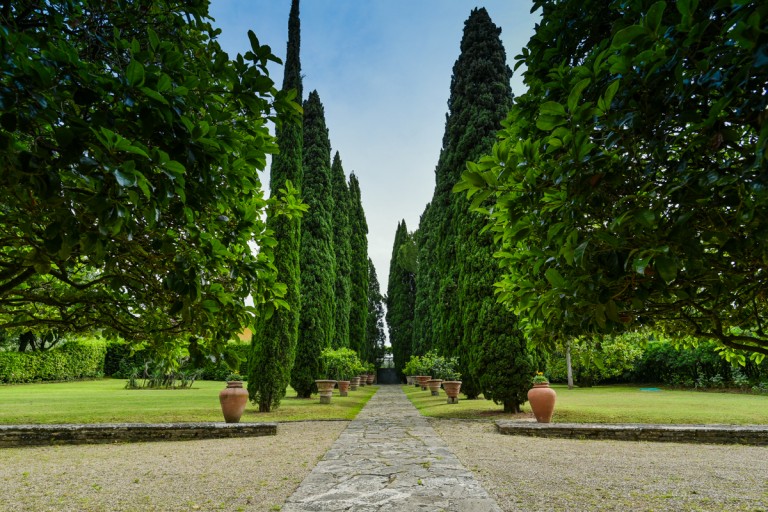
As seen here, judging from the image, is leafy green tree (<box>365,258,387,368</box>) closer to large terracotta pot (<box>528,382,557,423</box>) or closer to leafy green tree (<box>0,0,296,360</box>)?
large terracotta pot (<box>528,382,557,423</box>)

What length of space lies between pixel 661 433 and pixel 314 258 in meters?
14.5

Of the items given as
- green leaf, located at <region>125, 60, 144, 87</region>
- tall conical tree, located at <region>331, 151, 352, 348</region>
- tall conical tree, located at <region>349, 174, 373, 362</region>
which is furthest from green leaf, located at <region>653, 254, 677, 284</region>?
tall conical tree, located at <region>349, 174, 373, 362</region>

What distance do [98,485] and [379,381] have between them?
37103 mm

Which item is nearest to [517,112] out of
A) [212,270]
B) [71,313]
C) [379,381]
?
[212,270]

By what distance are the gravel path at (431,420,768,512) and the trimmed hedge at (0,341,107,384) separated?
28372 millimetres

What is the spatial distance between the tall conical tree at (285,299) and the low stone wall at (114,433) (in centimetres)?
325

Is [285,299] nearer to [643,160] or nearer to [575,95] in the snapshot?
[643,160]

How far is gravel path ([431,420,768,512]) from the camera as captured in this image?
393 cm

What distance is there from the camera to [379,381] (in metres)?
40.4

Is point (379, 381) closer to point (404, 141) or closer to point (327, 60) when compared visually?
point (404, 141)

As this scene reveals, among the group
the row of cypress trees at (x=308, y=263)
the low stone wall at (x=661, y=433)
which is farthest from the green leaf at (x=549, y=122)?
the low stone wall at (x=661, y=433)

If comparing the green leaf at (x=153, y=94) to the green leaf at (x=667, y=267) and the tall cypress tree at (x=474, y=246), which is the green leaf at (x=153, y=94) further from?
the tall cypress tree at (x=474, y=246)

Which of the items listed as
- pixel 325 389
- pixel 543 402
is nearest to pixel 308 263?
pixel 325 389

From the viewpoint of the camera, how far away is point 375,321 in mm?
39969
